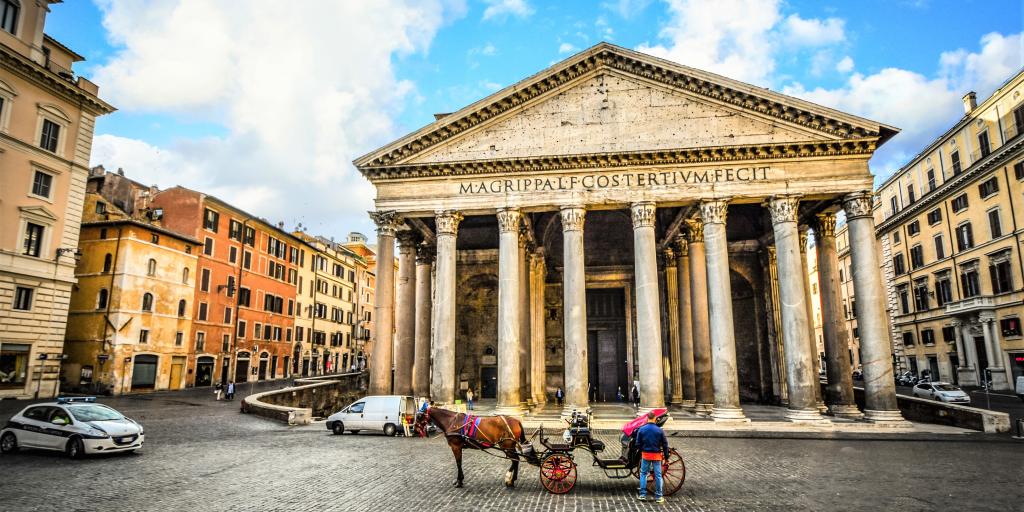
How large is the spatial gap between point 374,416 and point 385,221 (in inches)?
273

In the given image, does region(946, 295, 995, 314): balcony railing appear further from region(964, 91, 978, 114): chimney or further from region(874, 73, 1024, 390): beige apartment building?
region(964, 91, 978, 114): chimney

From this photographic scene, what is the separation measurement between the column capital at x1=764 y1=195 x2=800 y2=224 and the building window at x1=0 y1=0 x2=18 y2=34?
3115cm

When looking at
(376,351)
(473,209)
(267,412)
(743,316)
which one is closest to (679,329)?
(743,316)

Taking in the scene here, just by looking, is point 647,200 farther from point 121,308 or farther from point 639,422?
point 121,308

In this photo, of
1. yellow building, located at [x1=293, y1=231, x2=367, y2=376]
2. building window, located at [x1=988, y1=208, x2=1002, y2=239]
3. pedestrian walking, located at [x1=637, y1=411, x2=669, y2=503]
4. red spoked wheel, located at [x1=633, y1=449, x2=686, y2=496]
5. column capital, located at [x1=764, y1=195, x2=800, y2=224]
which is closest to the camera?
pedestrian walking, located at [x1=637, y1=411, x2=669, y2=503]

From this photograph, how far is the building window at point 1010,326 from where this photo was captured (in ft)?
98.3

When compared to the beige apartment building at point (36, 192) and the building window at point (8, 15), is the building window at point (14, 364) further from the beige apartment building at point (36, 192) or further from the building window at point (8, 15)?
the building window at point (8, 15)

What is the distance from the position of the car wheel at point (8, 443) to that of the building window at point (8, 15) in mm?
20021

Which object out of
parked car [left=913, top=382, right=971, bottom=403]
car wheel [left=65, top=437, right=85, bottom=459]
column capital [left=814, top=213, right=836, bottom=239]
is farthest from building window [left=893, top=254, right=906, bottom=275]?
car wheel [left=65, top=437, right=85, bottom=459]

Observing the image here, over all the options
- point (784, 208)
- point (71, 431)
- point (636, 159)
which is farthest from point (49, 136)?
point (784, 208)

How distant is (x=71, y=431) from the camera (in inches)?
448

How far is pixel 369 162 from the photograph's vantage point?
2034cm

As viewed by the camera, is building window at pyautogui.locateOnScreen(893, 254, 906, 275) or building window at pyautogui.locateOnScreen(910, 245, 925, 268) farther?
building window at pyautogui.locateOnScreen(893, 254, 906, 275)

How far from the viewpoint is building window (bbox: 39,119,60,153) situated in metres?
24.5
